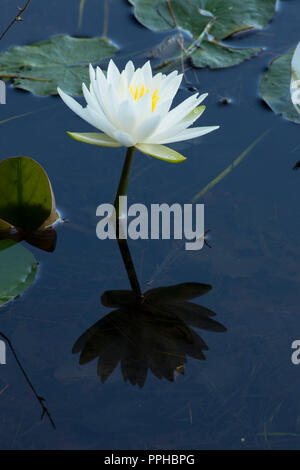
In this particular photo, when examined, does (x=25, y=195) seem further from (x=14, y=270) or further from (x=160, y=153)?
(x=160, y=153)

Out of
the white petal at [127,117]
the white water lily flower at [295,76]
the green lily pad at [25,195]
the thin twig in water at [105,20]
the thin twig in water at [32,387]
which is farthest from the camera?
the thin twig in water at [105,20]

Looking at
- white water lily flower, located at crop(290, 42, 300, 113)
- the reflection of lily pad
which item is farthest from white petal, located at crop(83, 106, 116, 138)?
white water lily flower, located at crop(290, 42, 300, 113)

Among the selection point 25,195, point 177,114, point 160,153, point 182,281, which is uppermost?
point 177,114

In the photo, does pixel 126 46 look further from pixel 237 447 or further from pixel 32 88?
pixel 237 447

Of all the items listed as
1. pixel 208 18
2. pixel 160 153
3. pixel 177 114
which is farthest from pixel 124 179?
pixel 208 18

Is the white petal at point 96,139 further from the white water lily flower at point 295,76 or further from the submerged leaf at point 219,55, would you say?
the submerged leaf at point 219,55

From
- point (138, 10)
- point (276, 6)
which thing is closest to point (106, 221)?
point (138, 10)

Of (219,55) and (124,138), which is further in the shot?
(219,55)

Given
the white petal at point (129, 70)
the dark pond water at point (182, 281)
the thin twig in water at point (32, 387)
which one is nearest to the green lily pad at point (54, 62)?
the dark pond water at point (182, 281)
